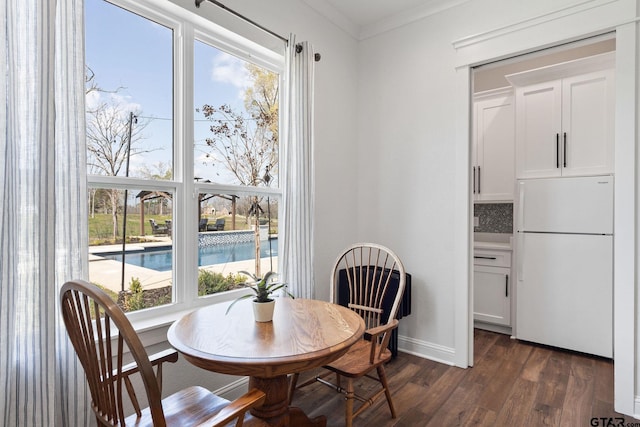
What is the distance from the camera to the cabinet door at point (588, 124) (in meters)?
2.88

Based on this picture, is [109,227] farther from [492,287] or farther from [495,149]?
[495,149]

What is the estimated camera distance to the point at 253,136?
2.55 meters

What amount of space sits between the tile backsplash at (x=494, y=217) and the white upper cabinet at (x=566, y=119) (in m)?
0.78

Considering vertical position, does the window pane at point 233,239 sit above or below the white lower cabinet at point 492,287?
above

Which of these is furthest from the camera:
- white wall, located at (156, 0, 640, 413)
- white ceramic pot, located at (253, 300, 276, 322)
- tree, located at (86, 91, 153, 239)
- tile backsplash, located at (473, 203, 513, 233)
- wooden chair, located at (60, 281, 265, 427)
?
tile backsplash, located at (473, 203, 513, 233)

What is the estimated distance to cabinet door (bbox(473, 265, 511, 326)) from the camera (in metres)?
3.47

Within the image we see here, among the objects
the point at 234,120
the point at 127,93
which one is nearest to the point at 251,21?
the point at 234,120

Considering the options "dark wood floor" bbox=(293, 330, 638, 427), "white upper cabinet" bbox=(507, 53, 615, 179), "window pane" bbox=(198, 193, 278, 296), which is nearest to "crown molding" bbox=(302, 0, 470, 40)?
"white upper cabinet" bbox=(507, 53, 615, 179)

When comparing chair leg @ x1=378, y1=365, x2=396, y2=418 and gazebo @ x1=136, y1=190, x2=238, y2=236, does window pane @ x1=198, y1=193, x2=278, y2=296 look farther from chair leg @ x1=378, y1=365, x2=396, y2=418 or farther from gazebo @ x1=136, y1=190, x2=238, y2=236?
chair leg @ x1=378, y1=365, x2=396, y2=418

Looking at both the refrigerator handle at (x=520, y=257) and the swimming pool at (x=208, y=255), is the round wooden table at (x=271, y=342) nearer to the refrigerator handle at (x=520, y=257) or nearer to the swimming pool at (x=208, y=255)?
the swimming pool at (x=208, y=255)

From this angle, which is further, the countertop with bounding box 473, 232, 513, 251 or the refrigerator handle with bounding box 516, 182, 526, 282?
the countertop with bounding box 473, 232, 513, 251

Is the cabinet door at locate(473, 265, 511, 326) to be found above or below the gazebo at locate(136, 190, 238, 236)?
below

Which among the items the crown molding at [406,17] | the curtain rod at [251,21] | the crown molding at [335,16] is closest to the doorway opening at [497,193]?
the crown molding at [406,17]

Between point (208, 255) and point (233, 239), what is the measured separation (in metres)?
0.21
